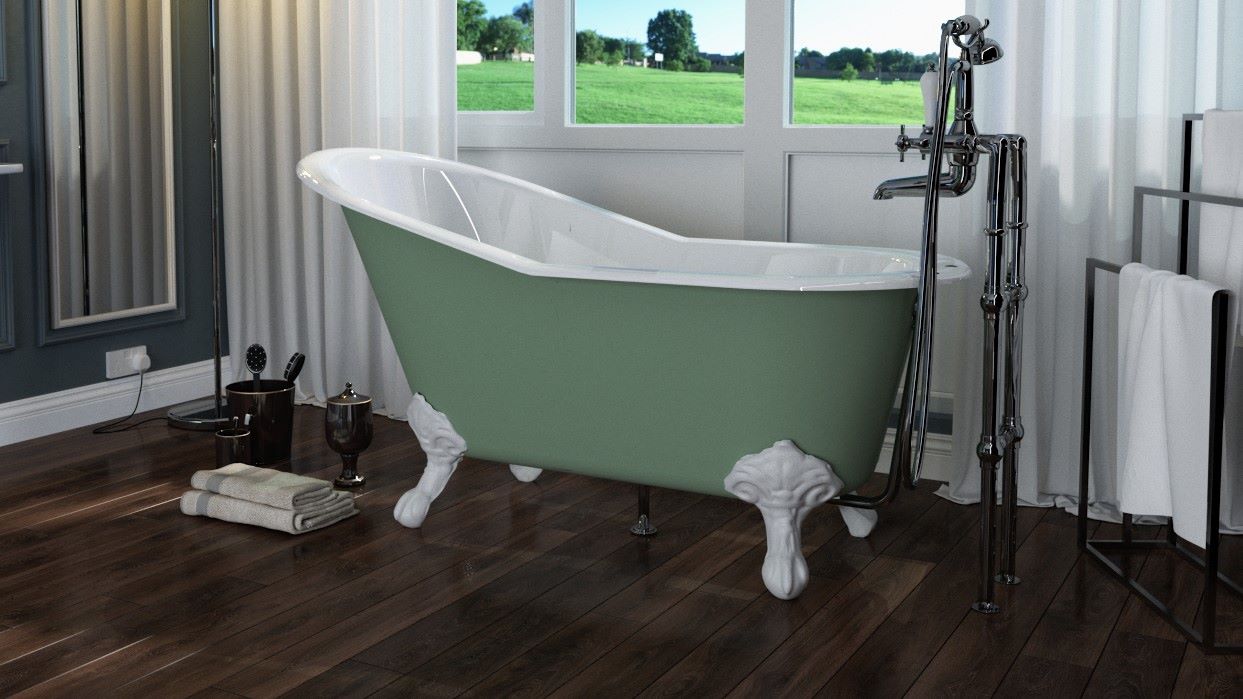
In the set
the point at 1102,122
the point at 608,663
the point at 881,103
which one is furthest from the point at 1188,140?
the point at 608,663

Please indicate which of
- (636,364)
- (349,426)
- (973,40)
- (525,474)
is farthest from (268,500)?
(973,40)

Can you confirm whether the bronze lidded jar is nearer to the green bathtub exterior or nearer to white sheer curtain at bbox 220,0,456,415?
the green bathtub exterior

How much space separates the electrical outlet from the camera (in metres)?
3.78

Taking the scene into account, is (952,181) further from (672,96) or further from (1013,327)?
(672,96)

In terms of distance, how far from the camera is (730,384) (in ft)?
7.85

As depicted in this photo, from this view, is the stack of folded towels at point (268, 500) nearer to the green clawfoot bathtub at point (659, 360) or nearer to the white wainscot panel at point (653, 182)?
the green clawfoot bathtub at point (659, 360)

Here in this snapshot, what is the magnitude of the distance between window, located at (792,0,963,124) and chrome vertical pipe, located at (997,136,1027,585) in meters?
0.98

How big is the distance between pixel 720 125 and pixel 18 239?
6.54 feet

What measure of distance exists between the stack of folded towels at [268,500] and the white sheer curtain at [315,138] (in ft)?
3.07

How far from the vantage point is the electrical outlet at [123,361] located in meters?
3.78

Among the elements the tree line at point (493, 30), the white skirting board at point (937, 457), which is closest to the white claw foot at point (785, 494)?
the white skirting board at point (937, 457)

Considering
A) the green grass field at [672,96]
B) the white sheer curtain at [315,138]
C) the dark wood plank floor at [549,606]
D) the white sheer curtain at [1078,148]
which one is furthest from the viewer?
the white sheer curtain at [315,138]

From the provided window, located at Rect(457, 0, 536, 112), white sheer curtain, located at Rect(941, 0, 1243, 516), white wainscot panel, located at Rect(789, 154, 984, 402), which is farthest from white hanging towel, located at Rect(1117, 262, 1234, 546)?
window, located at Rect(457, 0, 536, 112)

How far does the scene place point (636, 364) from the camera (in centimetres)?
248
